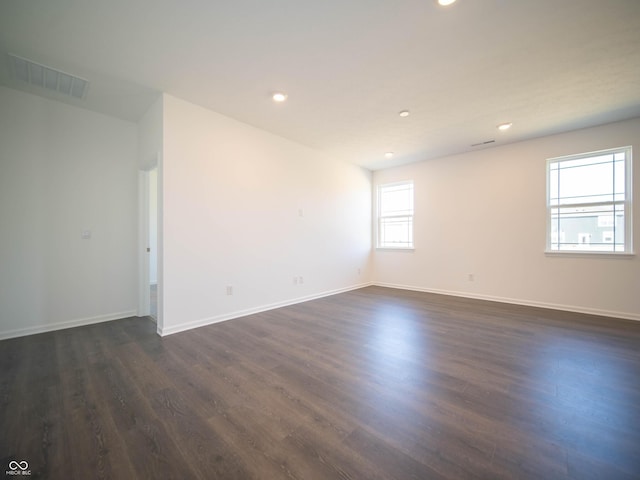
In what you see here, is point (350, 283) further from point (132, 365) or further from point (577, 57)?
point (577, 57)

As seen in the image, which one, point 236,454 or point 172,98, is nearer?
point 236,454

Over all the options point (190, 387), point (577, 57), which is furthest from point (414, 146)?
point (190, 387)

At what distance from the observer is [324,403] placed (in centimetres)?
180

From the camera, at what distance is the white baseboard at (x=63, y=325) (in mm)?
2926

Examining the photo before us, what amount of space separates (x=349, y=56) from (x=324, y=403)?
112 inches

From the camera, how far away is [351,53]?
2.34m

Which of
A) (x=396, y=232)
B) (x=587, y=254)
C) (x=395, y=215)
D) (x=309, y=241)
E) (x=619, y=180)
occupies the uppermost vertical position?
(x=619, y=180)

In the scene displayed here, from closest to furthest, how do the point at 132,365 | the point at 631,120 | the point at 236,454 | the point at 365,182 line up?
the point at 236,454 → the point at 132,365 → the point at 631,120 → the point at 365,182

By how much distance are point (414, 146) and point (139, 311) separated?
16.9 ft

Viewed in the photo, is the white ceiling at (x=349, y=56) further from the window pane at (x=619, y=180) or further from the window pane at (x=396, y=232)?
the window pane at (x=396, y=232)

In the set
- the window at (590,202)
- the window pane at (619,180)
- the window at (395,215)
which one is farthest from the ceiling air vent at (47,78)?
the window pane at (619,180)

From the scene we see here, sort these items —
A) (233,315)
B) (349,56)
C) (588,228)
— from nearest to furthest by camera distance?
(349,56)
(233,315)
(588,228)

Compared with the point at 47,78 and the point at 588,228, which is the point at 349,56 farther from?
the point at 588,228

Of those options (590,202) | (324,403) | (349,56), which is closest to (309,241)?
(349,56)
